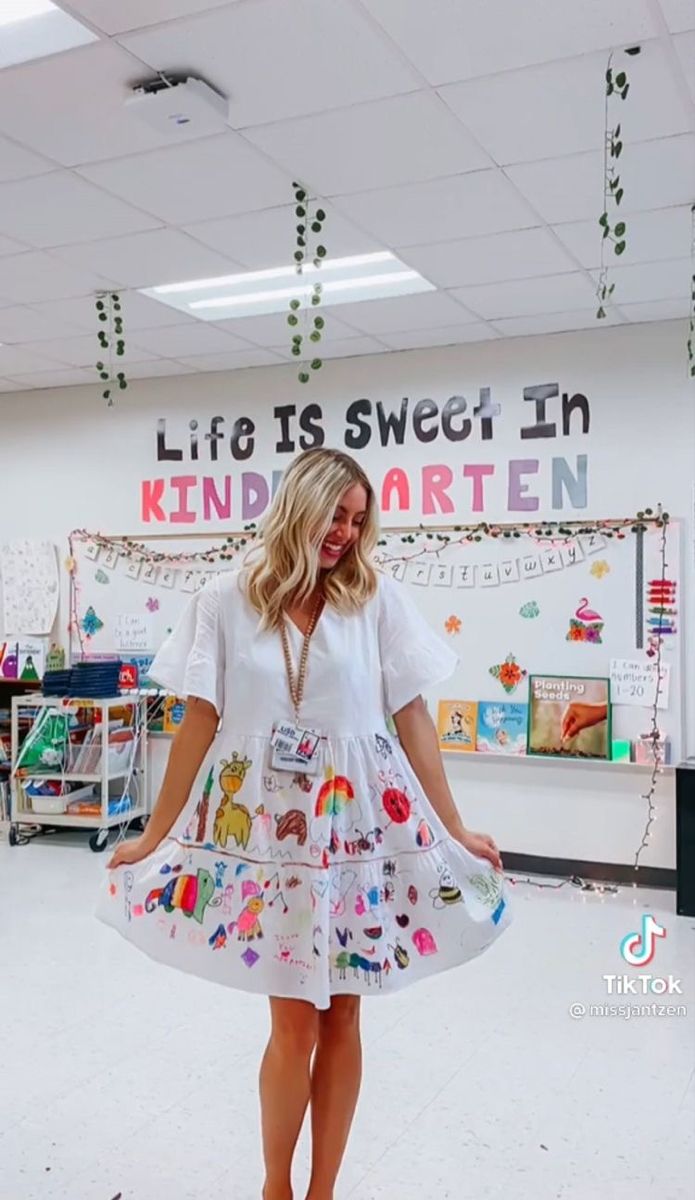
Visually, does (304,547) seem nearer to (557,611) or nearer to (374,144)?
(374,144)

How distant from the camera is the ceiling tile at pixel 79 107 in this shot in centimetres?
249

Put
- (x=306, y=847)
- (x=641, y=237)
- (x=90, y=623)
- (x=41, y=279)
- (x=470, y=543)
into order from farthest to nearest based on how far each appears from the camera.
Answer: (x=90, y=623), (x=470, y=543), (x=41, y=279), (x=641, y=237), (x=306, y=847)

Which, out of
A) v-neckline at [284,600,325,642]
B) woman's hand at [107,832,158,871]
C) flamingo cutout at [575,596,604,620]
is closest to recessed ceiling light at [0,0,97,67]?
v-neckline at [284,600,325,642]

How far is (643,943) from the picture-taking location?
383 cm

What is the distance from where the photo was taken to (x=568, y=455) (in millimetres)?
4809

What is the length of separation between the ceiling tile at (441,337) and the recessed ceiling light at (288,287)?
1.87 ft

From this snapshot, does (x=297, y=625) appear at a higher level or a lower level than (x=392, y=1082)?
higher

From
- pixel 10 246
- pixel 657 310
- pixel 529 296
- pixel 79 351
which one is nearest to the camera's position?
pixel 10 246

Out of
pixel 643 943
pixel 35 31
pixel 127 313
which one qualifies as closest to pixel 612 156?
pixel 35 31

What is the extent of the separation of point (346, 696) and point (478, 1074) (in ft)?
4.70

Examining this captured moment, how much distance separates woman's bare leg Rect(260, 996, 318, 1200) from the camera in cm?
177

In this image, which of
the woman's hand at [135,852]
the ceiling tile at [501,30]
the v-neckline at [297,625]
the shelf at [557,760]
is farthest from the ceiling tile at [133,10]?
the shelf at [557,760]

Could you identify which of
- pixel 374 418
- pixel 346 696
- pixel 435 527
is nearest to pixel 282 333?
pixel 374 418

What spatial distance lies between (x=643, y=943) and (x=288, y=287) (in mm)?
2936
